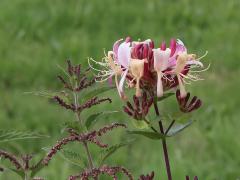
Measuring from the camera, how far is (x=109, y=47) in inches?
160

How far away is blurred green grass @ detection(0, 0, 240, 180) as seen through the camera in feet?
10.2

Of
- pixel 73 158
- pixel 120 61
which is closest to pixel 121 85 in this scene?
pixel 120 61

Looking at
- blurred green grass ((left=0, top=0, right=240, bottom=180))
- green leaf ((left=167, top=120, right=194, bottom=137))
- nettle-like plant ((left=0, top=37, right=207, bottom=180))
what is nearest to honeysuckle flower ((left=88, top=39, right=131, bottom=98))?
nettle-like plant ((left=0, top=37, right=207, bottom=180))

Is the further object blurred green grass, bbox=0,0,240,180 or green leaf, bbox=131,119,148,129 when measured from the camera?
blurred green grass, bbox=0,0,240,180

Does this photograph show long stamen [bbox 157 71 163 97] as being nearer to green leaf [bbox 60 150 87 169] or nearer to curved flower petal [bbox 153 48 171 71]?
curved flower petal [bbox 153 48 171 71]

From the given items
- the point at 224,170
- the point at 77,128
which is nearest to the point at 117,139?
the point at 224,170

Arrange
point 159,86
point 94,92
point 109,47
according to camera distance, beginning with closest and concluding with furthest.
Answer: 1. point 159,86
2. point 94,92
3. point 109,47

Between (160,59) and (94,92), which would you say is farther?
(94,92)

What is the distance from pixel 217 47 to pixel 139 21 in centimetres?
55

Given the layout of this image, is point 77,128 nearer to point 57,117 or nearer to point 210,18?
point 57,117

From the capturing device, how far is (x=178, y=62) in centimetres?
99

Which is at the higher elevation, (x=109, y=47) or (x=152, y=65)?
(x=109, y=47)

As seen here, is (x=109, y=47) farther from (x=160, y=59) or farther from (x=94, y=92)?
(x=160, y=59)

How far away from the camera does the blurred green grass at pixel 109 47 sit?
3094mm
